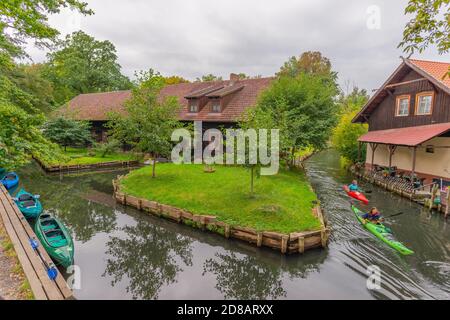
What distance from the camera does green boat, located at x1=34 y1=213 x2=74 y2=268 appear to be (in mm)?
10398

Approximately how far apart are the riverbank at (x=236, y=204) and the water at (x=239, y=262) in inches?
21.8

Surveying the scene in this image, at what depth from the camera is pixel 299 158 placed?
36.7 metres

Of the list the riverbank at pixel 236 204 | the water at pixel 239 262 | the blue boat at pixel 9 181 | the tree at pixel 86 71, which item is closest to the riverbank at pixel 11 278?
the water at pixel 239 262

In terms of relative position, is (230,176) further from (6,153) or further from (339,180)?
(6,153)

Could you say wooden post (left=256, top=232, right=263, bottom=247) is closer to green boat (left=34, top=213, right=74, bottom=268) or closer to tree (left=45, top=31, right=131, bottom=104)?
green boat (left=34, top=213, right=74, bottom=268)

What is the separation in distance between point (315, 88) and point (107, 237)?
21.4m

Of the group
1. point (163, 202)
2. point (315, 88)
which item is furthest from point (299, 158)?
point (163, 202)

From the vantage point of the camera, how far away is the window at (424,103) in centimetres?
2123

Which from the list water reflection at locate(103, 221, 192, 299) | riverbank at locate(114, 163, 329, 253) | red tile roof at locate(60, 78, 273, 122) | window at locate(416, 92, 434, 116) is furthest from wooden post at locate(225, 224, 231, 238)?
window at locate(416, 92, 434, 116)

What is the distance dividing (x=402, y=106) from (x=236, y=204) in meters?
19.1

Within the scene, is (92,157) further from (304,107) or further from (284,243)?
(284,243)

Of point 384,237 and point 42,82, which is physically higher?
point 42,82

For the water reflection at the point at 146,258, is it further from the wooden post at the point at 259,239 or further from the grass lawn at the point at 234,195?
the wooden post at the point at 259,239

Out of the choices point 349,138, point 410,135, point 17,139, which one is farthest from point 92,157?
point 410,135
